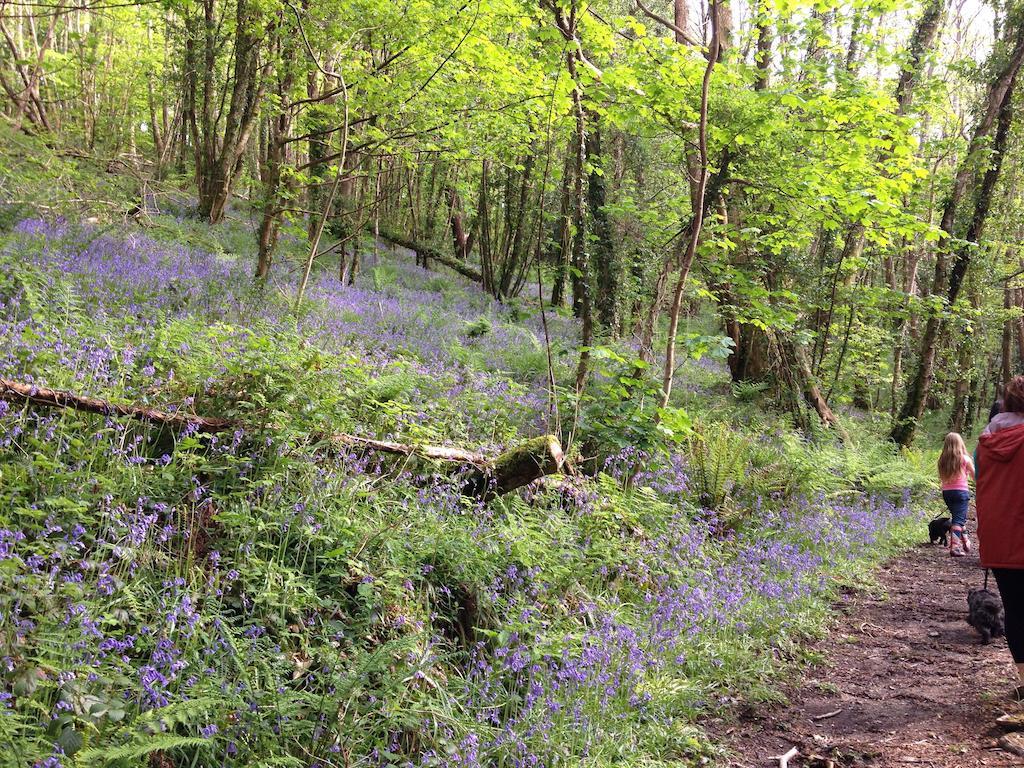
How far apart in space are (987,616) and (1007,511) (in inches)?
67.8

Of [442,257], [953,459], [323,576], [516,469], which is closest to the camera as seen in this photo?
[323,576]

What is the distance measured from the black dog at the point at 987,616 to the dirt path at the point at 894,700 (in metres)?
0.08

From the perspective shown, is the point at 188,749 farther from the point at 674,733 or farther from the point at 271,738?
the point at 674,733

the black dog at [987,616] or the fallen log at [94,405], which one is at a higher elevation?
the fallen log at [94,405]

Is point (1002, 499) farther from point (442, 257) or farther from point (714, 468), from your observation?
point (442, 257)

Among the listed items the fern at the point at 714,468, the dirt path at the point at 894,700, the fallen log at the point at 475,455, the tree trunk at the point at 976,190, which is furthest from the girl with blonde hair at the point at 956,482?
the fallen log at the point at 475,455

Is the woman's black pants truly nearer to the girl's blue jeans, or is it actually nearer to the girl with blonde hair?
the girl with blonde hair

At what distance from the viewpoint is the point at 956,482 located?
28.1 feet

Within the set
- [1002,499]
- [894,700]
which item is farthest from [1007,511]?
[894,700]

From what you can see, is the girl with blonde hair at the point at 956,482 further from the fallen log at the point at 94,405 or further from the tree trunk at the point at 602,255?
the fallen log at the point at 94,405

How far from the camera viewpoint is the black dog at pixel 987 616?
17.3 ft

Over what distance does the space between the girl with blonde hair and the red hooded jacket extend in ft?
15.9

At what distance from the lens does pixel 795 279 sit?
14.0 m

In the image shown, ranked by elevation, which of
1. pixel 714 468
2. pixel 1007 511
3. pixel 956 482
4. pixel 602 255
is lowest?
pixel 956 482
